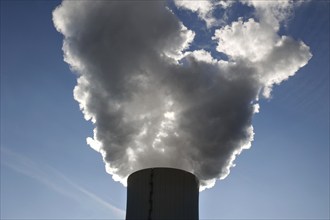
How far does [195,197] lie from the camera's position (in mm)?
13352

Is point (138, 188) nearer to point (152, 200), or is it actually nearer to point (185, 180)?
point (152, 200)

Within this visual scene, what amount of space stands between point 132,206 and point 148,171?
123 cm

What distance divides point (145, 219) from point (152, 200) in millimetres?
613

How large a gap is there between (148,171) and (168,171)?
0.64 meters

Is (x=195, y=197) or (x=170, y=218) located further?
(x=195, y=197)

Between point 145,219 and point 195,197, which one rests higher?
point 195,197

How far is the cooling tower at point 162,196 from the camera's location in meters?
12.6

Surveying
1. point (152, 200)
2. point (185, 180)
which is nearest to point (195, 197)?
point (185, 180)

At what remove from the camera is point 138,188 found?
1299 centimetres

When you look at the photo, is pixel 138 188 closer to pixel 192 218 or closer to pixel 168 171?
pixel 168 171

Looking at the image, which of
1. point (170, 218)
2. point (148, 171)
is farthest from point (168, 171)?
point (170, 218)

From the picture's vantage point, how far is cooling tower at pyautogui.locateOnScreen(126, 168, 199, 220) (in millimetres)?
12578

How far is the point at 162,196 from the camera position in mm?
12727

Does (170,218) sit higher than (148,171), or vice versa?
(148,171)
